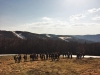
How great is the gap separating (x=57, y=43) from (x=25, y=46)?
20928 mm

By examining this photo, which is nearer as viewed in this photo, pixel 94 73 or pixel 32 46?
pixel 94 73

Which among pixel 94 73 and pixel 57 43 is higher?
pixel 57 43

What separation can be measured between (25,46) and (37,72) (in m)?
86.7

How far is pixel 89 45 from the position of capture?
114438 millimetres

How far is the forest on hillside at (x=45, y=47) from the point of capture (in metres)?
111

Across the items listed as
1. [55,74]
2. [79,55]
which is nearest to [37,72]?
[55,74]

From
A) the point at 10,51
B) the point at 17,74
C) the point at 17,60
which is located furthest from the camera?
the point at 10,51

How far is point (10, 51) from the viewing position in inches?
4441

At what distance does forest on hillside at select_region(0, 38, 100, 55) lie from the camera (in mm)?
111188

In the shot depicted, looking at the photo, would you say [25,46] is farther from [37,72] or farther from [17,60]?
[37,72]

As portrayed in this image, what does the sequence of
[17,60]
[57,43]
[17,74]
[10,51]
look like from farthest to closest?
1. [57,43]
2. [10,51]
3. [17,60]
4. [17,74]

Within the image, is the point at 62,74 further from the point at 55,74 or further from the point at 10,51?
the point at 10,51

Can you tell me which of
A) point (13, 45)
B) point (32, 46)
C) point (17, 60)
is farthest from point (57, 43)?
point (17, 60)

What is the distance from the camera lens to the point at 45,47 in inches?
4658
